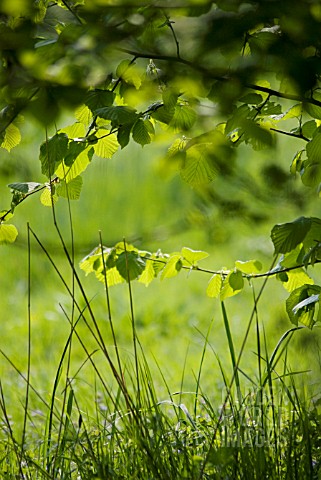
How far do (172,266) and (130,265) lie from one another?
0.40ft

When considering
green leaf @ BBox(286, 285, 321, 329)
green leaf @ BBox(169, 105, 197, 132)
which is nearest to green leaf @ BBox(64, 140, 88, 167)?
green leaf @ BBox(169, 105, 197, 132)

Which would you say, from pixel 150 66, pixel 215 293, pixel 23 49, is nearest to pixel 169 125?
pixel 150 66

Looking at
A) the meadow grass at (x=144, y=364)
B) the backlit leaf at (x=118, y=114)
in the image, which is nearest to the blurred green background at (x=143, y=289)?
the meadow grass at (x=144, y=364)

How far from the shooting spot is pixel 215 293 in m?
1.90

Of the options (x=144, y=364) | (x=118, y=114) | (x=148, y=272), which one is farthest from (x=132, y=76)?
(x=144, y=364)

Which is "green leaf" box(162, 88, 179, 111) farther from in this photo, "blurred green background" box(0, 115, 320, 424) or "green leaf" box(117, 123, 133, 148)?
"blurred green background" box(0, 115, 320, 424)

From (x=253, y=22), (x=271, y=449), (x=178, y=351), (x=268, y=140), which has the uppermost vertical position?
(x=253, y=22)

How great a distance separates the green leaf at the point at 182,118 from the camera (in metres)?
1.59

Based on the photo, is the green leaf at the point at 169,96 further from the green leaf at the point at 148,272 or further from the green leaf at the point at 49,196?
the green leaf at the point at 148,272

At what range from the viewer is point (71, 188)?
1674 mm

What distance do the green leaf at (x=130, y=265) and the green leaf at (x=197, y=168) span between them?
0.39 meters

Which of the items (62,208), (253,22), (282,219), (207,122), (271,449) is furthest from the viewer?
(62,208)

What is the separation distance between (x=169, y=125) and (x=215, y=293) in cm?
50

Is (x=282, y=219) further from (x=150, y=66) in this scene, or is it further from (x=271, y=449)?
(x=150, y=66)
